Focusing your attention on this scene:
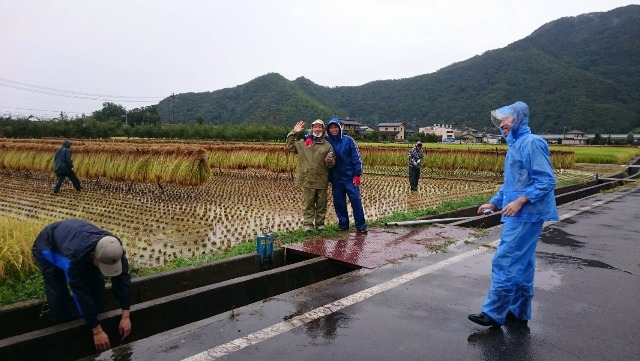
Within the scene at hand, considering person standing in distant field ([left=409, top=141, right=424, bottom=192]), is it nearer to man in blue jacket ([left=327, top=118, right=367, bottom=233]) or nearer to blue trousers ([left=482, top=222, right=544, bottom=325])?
man in blue jacket ([left=327, top=118, right=367, bottom=233])

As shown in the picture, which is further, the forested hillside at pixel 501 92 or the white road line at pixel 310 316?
the forested hillside at pixel 501 92

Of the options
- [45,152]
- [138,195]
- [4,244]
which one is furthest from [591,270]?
[45,152]

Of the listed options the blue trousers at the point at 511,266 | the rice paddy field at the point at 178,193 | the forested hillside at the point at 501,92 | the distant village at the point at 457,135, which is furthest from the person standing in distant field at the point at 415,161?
the forested hillside at the point at 501,92

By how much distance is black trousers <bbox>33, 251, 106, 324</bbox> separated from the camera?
385cm

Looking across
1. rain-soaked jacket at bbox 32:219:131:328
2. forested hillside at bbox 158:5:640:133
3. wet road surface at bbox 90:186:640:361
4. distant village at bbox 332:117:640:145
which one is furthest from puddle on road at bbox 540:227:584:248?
forested hillside at bbox 158:5:640:133

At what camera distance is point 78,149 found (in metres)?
16.0

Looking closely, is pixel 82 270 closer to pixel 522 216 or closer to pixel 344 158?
pixel 522 216

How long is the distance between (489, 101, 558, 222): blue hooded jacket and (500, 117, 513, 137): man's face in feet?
0.10

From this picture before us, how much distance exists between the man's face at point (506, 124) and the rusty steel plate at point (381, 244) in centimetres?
244

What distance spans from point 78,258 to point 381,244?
447 cm

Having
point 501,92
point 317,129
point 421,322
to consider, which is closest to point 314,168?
point 317,129

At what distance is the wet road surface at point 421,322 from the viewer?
11.7 ft

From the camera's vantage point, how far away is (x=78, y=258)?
3.49m

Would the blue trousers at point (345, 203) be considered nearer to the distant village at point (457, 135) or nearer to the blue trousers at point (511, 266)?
the blue trousers at point (511, 266)
